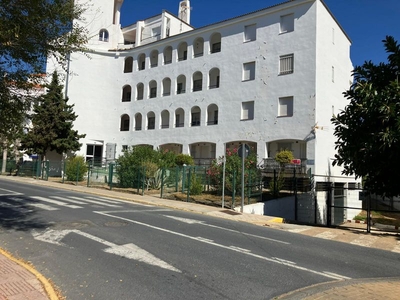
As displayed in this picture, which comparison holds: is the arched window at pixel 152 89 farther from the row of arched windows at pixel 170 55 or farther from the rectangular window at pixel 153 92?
the row of arched windows at pixel 170 55

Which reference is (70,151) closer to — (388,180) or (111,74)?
(111,74)

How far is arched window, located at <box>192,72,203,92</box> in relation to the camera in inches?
1383

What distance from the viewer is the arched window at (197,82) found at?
35.1 m

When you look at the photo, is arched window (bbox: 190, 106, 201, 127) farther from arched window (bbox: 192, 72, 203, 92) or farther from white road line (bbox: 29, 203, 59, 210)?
white road line (bbox: 29, 203, 59, 210)

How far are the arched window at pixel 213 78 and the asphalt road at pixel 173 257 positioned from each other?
24.5 meters

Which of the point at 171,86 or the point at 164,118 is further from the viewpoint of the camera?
the point at 164,118

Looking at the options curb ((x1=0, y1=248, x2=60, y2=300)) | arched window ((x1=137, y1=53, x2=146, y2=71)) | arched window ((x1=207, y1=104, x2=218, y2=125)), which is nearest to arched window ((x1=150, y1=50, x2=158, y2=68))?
arched window ((x1=137, y1=53, x2=146, y2=71))

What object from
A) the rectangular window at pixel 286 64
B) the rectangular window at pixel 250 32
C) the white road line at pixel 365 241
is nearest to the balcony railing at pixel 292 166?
the rectangular window at pixel 286 64

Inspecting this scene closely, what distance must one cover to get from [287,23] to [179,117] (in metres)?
14.5

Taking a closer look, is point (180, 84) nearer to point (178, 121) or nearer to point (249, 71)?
point (178, 121)

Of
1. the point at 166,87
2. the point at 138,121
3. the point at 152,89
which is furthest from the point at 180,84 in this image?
the point at 138,121

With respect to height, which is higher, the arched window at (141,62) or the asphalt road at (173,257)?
the arched window at (141,62)

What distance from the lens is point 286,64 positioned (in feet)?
92.9

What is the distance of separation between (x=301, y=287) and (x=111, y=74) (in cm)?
3984
